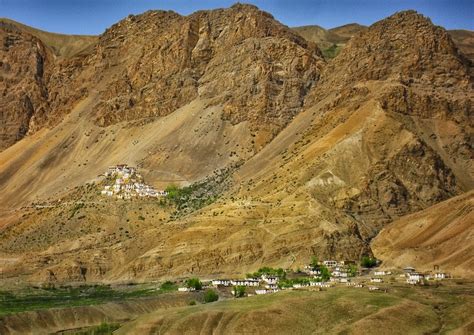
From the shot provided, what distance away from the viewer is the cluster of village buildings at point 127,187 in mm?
188575

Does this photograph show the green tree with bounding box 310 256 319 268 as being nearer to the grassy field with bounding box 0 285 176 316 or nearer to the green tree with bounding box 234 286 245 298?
the green tree with bounding box 234 286 245 298

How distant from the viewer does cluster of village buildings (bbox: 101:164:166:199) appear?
188575 mm

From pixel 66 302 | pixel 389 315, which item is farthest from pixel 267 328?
pixel 66 302

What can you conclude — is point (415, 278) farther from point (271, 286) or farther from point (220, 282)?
point (220, 282)

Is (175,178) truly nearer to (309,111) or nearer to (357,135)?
(309,111)

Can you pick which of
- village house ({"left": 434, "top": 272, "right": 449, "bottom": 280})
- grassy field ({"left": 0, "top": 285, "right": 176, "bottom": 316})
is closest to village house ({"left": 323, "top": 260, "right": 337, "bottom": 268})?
village house ({"left": 434, "top": 272, "right": 449, "bottom": 280})

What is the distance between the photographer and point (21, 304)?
428 ft

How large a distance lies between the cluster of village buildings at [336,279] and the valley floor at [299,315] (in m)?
4.44

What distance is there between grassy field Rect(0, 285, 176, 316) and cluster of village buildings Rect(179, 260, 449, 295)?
791 cm

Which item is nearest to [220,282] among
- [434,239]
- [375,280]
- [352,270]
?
[352,270]

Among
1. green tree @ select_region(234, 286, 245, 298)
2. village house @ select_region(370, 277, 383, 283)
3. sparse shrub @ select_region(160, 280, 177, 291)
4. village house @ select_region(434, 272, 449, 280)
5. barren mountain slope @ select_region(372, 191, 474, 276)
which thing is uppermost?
barren mountain slope @ select_region(372, 191, 474, 276)

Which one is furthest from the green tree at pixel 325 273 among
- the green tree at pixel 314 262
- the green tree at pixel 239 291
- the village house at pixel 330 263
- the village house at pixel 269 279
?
the green tree at pixel 239 291

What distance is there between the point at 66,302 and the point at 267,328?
40.0m

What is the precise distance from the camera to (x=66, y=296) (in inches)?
5428
